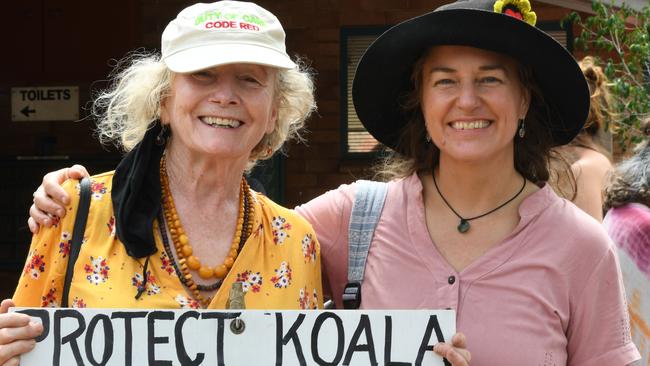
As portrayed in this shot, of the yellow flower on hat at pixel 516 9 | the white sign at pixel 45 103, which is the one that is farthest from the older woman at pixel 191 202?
the white sign at pixel 45 103

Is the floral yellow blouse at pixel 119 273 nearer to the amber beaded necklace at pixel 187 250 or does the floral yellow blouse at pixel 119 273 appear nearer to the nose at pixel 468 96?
the amber beaded necklace at pixel 187 250

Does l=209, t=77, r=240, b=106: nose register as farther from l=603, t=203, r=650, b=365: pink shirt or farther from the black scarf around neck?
l=603, t=203, r=650, b=365: pink shirt

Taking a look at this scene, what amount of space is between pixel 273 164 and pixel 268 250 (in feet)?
15.2

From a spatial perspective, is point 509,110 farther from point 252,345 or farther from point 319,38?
point 319,38

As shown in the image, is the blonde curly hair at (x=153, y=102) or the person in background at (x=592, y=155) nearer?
the blonde curly hair at (x=153, y=102)

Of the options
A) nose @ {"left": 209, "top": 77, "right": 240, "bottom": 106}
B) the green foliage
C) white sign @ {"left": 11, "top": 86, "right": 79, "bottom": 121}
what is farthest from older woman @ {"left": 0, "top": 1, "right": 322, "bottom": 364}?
white sign @ {"left": 11, "top": 86, "right": 79, "bottom": 121}

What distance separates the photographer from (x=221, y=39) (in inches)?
108

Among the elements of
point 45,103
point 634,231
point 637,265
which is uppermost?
point 45,103

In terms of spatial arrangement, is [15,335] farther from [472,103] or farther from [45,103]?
[45,103]

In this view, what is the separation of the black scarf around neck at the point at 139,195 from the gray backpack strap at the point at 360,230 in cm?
58

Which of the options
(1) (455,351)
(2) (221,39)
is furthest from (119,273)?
(1) (455,351)

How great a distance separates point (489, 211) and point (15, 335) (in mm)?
1319

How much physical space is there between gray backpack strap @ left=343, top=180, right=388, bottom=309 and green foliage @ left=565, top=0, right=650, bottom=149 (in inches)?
125

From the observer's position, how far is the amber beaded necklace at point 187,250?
9.09 feet
